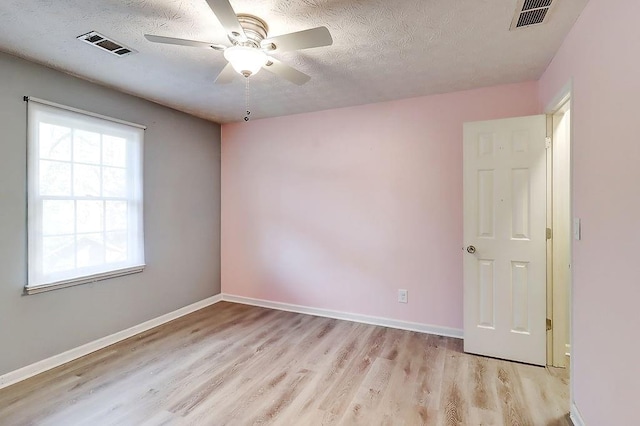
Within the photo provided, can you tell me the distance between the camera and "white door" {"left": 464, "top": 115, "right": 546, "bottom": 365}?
252 cm

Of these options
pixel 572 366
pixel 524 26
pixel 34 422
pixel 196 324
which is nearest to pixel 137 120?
pixel 196 324

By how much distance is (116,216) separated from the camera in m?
3.09

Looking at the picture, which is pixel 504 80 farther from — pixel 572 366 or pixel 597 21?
pixel 572 366

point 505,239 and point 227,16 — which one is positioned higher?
point 227,16

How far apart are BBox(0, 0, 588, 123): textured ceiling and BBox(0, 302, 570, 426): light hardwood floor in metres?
2.41

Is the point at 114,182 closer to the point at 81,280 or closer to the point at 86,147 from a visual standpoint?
the point at 86,147

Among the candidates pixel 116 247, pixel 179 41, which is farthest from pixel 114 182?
pixel 179 41

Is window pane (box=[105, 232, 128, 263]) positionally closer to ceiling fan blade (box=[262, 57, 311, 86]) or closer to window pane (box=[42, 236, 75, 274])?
window pane (box=[42, 236, 75, 274])

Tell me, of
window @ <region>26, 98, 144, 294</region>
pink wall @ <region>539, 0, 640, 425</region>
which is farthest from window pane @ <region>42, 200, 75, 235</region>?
pink wall @ <region>539, 0, 640, 425</region>

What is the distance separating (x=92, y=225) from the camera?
2.89 metres

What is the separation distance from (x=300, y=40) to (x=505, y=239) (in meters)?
2.23

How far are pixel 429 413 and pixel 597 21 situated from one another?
7.81ft

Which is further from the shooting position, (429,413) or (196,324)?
(196,324)

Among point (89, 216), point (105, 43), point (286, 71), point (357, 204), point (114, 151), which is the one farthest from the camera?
point (357, 204)
